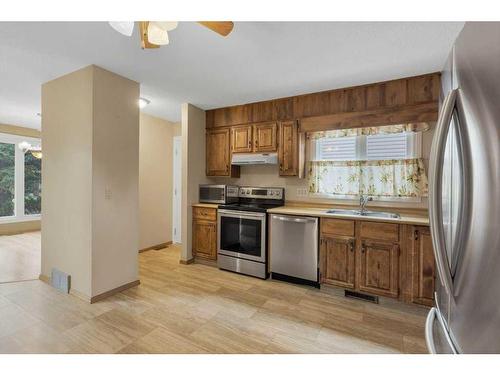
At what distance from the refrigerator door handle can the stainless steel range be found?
7.71ft

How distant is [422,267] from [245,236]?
1.99 m

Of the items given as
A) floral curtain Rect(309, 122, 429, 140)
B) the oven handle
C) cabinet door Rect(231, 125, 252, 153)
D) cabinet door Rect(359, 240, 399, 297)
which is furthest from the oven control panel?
cabinet door Rect(359, 240, 399, 297)

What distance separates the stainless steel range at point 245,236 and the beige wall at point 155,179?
1568mm

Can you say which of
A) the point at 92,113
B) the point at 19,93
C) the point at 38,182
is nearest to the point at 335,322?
the point at 92,113

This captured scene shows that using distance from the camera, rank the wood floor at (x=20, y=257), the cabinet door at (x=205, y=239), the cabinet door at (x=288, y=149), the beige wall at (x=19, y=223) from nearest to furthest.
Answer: the wood floor at (x=20, y=257)
the cabinet door at (x=288, y=149)
the cabinet door at (x=205, y=239)
the beige wall at (x=19, y=223)

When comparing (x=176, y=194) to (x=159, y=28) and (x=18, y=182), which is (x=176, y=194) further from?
(x=18, y=182)

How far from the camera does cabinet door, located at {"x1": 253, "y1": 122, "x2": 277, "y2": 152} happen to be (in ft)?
11.0

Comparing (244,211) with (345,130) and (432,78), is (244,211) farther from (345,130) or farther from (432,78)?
(432,78)

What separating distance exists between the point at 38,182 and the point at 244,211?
5.75 metres

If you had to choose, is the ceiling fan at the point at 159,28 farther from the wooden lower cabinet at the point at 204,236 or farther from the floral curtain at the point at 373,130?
the wooden lower cabinet at the point at 204,236

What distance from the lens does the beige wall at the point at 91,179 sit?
2412 mm

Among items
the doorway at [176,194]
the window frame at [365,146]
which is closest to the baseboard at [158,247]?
the doorway at [176,194]

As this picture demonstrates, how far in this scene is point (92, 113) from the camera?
2.38 m

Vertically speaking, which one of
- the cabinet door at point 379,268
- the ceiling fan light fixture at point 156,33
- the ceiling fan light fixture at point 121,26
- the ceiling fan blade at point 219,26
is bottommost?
the cabinet door at point 379,268
